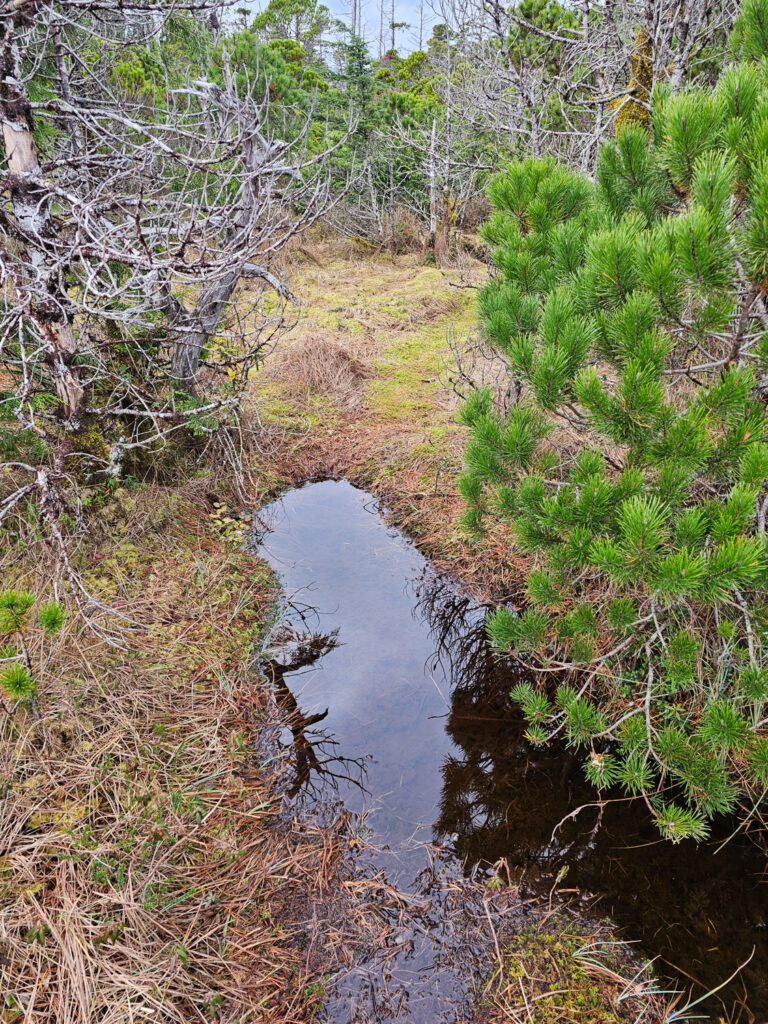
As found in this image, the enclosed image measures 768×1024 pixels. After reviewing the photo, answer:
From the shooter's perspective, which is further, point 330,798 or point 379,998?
point 330,798

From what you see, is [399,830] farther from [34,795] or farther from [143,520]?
[143,520]

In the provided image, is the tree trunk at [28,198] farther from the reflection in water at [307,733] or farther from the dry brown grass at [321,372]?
the dry brown grass at [321,372]

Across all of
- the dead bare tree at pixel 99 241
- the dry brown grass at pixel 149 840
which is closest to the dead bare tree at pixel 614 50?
the dead bare tree at pixel 99 241

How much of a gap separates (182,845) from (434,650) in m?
1.91

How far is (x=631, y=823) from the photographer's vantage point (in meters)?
2.75

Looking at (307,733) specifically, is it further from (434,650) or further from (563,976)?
(563,976)

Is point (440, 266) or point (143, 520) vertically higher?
point (440, 266)

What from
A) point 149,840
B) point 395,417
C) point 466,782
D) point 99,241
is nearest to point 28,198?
point 99,241

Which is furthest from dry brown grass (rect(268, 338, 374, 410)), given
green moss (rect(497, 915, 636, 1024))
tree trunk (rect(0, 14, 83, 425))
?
green moss (rect(497, 915, 636, 1024))

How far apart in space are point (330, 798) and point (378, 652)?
3.58 feet

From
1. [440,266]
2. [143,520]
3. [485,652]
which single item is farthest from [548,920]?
[440,266]

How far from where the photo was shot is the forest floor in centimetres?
199

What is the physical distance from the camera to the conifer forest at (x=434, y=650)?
1936mm

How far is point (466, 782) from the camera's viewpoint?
2.97 metres
